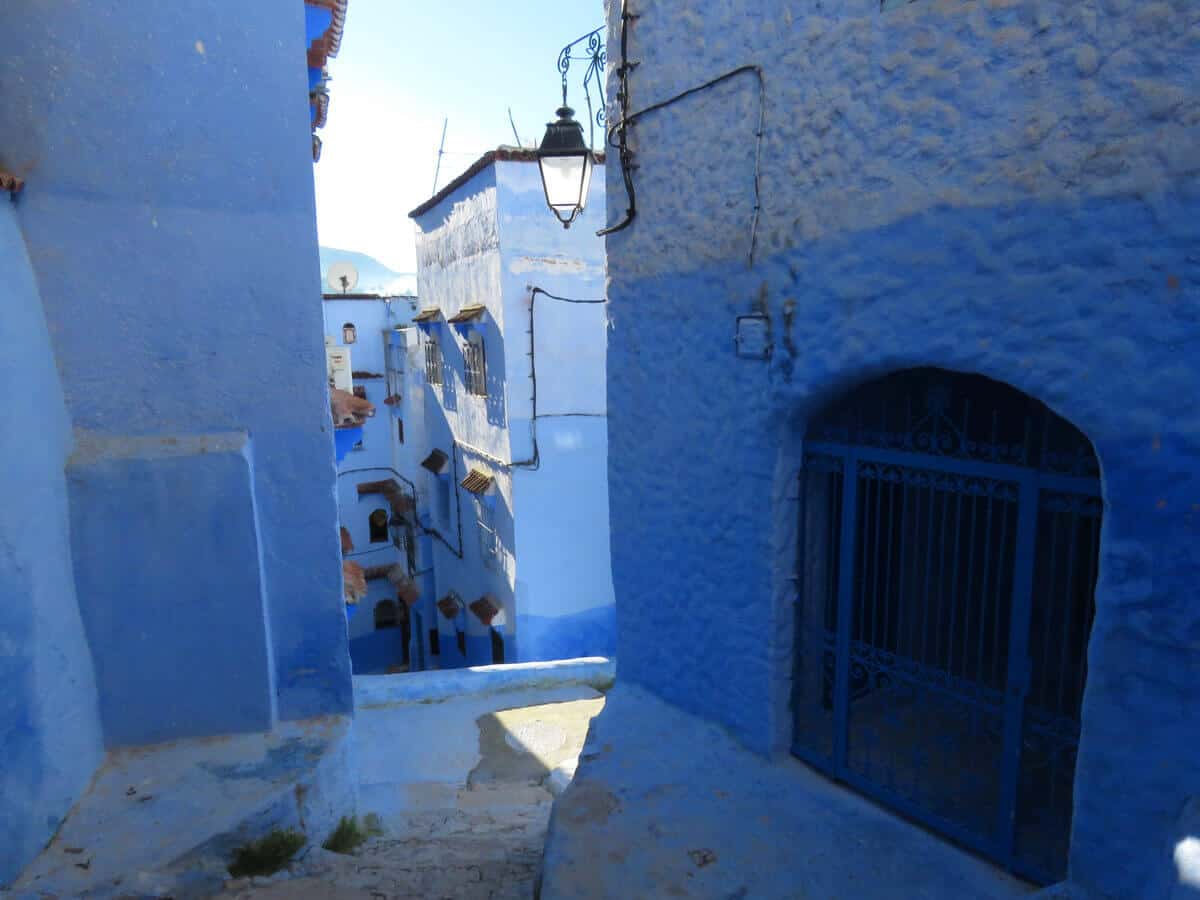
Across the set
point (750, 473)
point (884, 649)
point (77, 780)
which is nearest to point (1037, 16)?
point (750, 473)

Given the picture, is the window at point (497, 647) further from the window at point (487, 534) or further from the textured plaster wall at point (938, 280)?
the textured plaster wall at point (938, 280)

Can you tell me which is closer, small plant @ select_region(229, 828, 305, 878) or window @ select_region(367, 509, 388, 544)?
small plant @ select_region(229, 828, 305, 878)

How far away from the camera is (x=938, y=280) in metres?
2.99

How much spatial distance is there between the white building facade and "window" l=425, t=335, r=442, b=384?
0.84 m

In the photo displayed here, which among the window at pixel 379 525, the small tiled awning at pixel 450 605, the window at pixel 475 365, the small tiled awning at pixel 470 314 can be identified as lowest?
the small tiled awning at pixel 450 605

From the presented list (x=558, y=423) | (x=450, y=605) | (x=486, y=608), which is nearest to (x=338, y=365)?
(x=558, y=423)

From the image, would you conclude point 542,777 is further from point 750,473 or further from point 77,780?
point 750,473

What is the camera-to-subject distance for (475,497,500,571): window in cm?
1309

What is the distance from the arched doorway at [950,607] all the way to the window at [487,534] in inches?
367

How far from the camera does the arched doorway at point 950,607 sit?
3.05 m

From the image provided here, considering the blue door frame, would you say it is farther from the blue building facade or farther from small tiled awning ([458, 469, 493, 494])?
small tiled awning ([458, 469, 493, 494])

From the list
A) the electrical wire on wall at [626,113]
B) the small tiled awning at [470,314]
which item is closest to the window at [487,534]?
→ the small tiled awning at [470,314]

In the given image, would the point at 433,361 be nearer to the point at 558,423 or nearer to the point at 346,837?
the point at 558,423

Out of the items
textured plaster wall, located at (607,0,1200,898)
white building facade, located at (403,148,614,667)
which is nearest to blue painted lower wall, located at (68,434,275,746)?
textured plaster wall, located at (607,0,1200,898)
